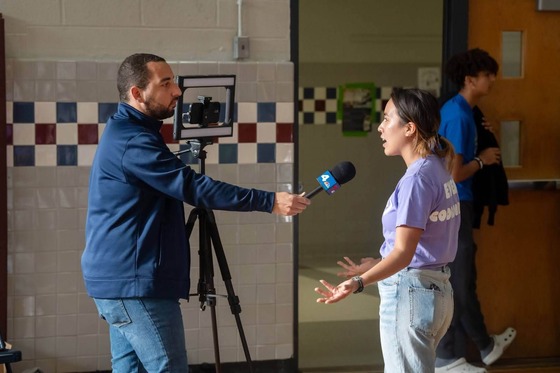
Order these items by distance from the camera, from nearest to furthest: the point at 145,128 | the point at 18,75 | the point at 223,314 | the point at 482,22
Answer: the point at 145,128 < the point at 18,75 < the point at 223,314 < the point at 482,22

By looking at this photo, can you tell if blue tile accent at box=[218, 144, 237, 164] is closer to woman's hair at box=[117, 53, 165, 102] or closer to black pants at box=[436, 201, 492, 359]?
black pants at box=[436, 201, 492, 359]

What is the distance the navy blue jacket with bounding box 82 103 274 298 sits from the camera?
9.32 ft

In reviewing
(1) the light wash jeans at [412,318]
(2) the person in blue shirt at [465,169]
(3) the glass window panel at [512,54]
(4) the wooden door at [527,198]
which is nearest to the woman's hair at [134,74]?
(1) the light wash jeans at [412,318]

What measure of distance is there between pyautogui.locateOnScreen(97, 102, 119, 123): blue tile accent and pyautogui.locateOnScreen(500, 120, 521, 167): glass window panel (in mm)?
1926

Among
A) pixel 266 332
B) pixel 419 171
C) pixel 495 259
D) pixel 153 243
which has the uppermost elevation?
pixel 419 171

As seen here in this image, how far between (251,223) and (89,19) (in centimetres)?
117

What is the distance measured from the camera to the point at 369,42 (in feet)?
24.5

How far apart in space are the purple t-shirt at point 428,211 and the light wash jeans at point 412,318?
0.17 ft

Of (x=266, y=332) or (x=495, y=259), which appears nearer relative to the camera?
(x=266, y=332)

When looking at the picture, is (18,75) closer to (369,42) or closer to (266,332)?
(266,332)

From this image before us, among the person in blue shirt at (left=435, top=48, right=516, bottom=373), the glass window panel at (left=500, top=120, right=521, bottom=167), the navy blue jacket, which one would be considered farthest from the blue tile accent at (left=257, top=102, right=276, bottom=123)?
the navy blue jacket

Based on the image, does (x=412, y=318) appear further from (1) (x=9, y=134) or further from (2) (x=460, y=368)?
(1) (x=9, y=134)

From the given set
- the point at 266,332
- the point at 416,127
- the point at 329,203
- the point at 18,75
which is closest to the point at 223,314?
the point at 266,332

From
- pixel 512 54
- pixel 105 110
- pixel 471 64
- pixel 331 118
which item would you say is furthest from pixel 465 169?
pixel 331 118
